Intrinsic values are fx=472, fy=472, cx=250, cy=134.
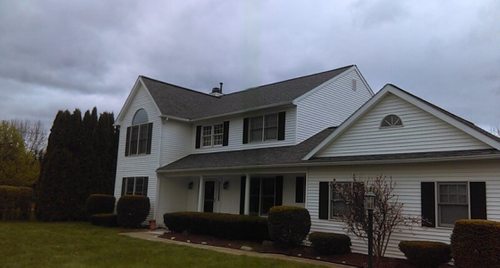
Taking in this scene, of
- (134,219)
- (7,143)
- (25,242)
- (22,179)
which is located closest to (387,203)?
(25,242)

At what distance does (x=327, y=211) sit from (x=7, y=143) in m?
27.8

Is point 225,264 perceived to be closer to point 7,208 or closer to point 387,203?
point 387,203

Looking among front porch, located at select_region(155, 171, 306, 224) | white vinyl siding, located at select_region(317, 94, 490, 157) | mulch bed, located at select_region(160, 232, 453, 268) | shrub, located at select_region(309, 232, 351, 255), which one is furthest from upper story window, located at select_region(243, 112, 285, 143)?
shrub, located at select_region(309, 232, 351, 255)

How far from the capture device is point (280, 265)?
11359 millimetres

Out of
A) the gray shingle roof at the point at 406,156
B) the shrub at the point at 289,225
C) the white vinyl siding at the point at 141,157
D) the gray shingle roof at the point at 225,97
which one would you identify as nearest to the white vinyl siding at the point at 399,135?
the gray shingle roof at the point at 406,156

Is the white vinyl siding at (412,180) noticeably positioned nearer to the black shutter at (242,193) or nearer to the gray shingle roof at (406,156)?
the gray shingle roof at (406,156)

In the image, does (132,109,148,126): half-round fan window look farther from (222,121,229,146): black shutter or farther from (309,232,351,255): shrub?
(309,232,351,255): shrub

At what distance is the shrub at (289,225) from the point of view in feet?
46.5

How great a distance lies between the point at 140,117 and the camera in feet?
80.1

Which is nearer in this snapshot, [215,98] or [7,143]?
[215,98]

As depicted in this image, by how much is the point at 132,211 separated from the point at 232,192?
4.76 m

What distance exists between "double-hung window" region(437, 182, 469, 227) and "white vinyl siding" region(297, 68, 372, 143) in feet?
23.8

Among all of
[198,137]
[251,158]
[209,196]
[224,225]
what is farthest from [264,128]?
[224,225]

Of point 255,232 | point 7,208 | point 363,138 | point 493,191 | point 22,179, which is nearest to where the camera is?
point 493,191
